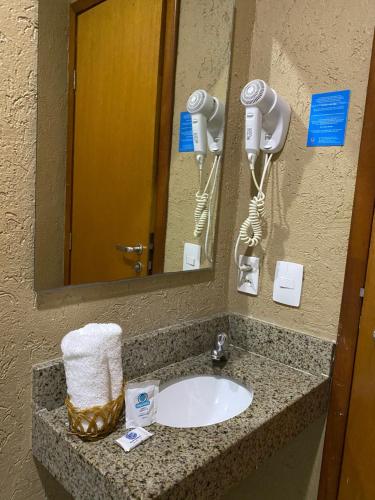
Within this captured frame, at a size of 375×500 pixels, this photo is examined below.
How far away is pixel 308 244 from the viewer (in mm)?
1112

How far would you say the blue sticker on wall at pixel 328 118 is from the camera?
40.2 inches

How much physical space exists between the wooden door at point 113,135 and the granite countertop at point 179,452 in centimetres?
36

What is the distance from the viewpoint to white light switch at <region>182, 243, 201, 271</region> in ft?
3.87

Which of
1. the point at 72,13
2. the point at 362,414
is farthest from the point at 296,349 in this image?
the point at 72,13

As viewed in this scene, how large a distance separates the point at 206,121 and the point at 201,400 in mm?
825

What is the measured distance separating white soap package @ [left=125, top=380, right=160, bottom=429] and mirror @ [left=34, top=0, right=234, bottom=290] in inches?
11.0

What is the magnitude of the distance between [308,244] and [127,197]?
53 centimetres

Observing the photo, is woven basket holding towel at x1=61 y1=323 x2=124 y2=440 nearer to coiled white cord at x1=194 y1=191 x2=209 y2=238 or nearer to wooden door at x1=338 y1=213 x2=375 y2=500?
coiled white cord at x1=194 y1=191 x2=209 y2=238

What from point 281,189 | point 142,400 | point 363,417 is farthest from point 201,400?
point 281,189

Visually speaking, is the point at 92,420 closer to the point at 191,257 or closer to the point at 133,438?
the point at 133,438

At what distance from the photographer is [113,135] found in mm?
969

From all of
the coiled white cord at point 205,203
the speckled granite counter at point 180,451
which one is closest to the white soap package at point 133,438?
the speckled granite counter at point 180,451

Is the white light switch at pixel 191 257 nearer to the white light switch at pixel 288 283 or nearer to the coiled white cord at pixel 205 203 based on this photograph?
the coiled white cord at pixel 205 203

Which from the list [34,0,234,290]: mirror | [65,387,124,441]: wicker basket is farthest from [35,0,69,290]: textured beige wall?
[65,387,124,441]: wicker basket
